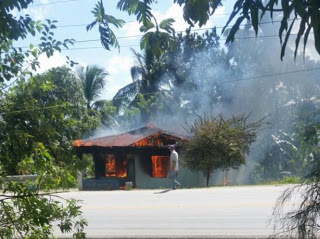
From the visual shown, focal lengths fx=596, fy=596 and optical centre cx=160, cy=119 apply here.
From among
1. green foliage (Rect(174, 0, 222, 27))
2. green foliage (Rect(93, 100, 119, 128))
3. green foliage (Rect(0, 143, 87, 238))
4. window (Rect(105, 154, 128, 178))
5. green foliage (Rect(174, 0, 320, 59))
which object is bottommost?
green foliage (Rect(0, 143, 87, 238))

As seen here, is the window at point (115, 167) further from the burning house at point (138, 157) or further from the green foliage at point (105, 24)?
the green foliage at point (105, 24)

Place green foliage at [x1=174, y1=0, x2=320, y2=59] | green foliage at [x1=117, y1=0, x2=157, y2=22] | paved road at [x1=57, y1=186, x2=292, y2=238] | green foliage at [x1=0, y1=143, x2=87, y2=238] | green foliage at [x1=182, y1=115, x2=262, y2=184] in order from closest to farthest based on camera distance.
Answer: green foliage at [x1=174, y1=0, x2=320, y2=59] → green foliage at [x1=117, y1=0, x2=157, y2=22] → green foliage at [x1=0, y1=143, x2=87, y2=238] → paved road at [x1=57, y1=186, x2=292, y2=238] → green foliage at [x1=182, y1=115, x2=262, y2=184]

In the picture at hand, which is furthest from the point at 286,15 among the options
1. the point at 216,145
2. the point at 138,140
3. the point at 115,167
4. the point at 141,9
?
the point at 115,167

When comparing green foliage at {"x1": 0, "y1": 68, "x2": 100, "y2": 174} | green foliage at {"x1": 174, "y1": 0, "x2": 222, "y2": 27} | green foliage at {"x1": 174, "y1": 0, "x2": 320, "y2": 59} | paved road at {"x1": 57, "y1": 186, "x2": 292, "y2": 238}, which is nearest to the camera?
green foliage at {"x1": 174, "y1": 0, "x2": 320, "y2": 59}

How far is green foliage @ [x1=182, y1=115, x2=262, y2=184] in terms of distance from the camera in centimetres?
2316

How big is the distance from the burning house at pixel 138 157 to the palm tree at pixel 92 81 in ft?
40.8

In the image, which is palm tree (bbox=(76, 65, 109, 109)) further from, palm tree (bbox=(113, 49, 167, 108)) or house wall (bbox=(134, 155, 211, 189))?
house wall (bbox=(134, 155, 211, 189))

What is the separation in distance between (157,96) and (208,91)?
11.4 feet

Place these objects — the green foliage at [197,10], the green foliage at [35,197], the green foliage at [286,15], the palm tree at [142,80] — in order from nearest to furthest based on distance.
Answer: the green foliage at [286,15] → the green foliage at [197,10] → the green foliage at [35,197] → the palm tree at [142,80]

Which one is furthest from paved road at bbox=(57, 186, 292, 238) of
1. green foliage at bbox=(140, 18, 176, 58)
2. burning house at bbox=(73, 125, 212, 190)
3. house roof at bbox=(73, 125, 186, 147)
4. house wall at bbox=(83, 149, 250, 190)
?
house roof at bbox=(73, 125, 186, 147)

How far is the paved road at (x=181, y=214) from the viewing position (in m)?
9.48

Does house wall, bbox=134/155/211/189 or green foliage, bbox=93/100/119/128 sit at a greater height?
green foliage, bbox=93/100/119/128

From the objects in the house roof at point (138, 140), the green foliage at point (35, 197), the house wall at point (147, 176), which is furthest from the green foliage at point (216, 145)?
the green foliage at point (35, 197)

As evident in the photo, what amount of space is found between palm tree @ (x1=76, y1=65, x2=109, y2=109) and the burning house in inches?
490
